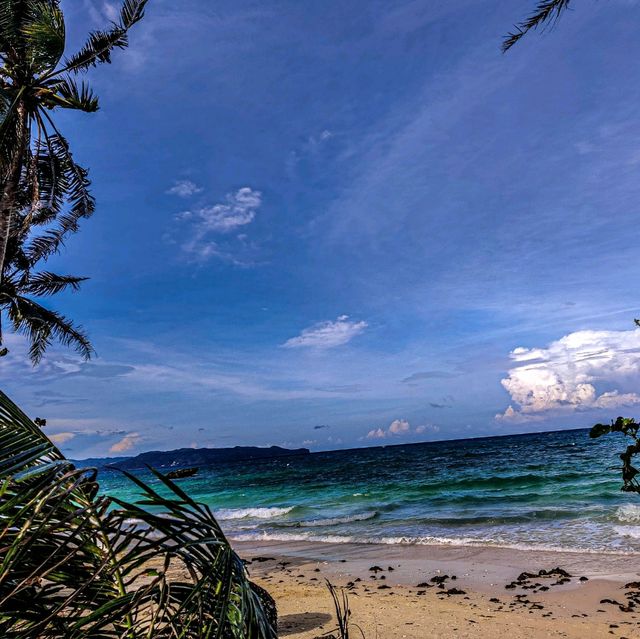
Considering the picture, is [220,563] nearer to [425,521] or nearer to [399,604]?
[399,604]

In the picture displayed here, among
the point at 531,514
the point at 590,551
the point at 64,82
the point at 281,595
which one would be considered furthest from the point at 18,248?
the point at 531,514

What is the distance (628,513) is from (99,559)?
18573mm

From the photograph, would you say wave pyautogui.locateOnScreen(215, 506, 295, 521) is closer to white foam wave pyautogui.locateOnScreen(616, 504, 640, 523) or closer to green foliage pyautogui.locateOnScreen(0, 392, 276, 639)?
white foam wave pyautogui.locateOnScreen(616, 504, 640, 523)

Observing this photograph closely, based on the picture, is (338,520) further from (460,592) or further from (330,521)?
(460,592)

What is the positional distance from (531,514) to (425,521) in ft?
12.7

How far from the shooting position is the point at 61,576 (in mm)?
1705

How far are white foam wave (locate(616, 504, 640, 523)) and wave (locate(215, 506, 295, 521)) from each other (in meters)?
15.6

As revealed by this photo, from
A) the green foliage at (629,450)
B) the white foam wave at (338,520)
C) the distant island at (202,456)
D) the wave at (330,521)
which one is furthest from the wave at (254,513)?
the distant island at (202,456)

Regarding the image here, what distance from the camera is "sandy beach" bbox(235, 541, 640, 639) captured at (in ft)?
25.3

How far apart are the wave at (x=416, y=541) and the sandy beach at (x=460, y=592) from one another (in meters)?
0.36

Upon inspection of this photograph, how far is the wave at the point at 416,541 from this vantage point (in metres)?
12.4

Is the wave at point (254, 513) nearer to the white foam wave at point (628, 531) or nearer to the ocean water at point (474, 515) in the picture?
the ocean water at point (474, 515)

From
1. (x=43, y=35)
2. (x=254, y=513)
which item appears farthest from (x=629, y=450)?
(x=254, y=513)

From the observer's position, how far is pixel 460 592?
9773 millimetres
